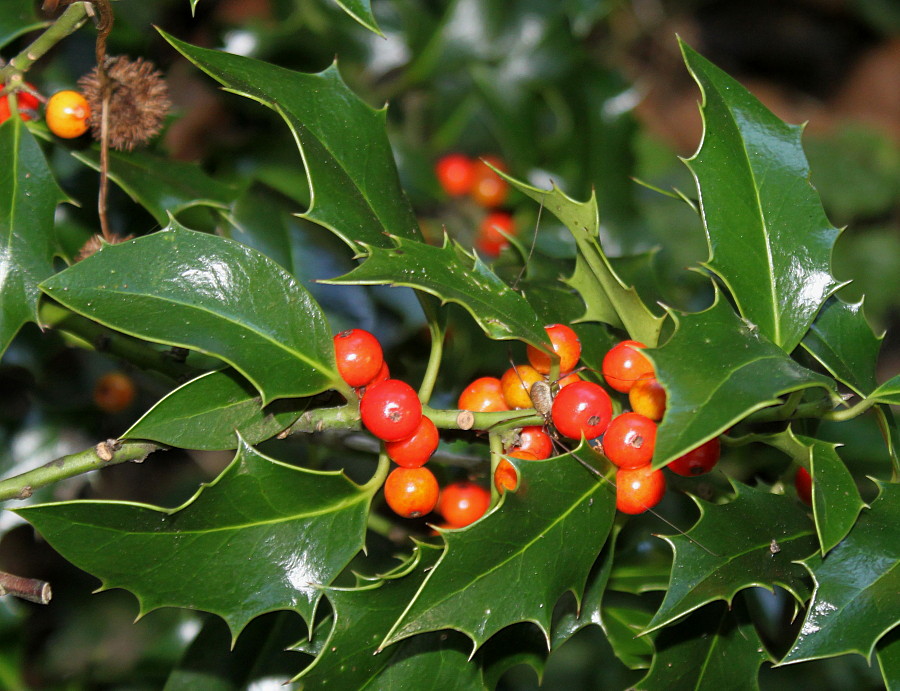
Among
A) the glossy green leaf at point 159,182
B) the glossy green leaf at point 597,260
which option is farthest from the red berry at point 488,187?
the glossy green leaf at point 597,260

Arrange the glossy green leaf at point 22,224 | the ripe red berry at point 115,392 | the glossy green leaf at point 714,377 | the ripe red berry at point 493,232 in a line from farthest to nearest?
the ripe red berry at point 493,232 < the ripe red berry at point 115,392 < the glossy green leaf at point 22,224 < the glossy green leaf at point 714,377

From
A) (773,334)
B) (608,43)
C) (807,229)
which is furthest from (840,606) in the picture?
(608,43)

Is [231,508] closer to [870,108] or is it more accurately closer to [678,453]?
[678,453]

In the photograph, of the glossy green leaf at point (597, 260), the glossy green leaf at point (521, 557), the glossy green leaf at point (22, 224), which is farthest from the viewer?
the glossy green leaf at point (22, 224)

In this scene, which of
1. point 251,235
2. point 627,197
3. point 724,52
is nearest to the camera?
point 251,235

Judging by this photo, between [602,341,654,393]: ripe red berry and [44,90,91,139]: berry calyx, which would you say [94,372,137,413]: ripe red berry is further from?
[602,341,654,393]: ripe red berry

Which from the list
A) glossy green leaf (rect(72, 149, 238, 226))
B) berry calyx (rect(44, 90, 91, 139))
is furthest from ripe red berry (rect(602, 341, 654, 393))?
berry calyx (rect(44, 90, 91, 139))

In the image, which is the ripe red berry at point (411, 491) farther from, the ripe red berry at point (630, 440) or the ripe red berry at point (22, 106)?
the ripe red berry at point (22, 106)
